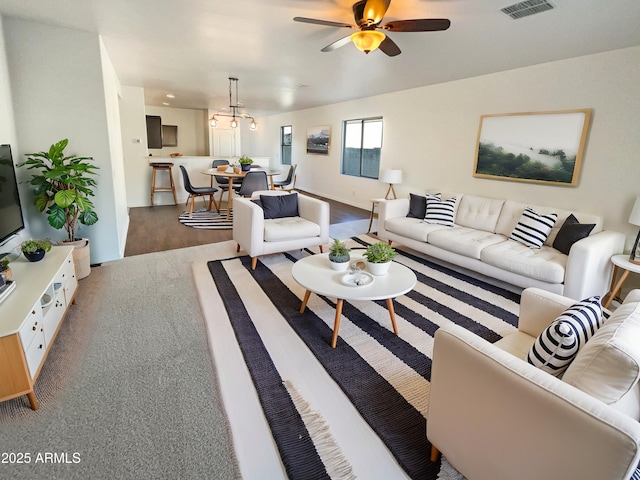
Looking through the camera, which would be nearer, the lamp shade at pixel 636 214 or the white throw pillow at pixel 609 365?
the white throw pillow at pixel 609 365

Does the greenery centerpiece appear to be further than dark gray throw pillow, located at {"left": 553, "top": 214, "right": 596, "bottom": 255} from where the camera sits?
No

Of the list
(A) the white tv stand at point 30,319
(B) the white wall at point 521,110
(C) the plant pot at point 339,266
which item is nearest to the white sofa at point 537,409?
(C) the plant pot at point 339,266

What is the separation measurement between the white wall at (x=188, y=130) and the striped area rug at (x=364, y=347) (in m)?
7.92

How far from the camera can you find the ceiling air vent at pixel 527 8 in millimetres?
2296

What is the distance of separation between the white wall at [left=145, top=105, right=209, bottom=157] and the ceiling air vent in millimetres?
9339

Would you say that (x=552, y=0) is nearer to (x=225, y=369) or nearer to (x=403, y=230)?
(x=403, y=230)

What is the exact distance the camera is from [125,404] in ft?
5.79

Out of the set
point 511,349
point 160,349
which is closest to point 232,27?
point 160,349

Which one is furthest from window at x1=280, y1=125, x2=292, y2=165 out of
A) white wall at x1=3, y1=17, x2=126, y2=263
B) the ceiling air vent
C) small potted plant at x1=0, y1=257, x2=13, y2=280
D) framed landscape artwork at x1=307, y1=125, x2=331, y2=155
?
small potted plant at x1=0, y1=257, x2=13, y2=280

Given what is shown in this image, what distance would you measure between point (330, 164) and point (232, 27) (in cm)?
524

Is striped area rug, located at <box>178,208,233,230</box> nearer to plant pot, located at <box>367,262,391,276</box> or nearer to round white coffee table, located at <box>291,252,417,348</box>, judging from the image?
round white coffee table, located at <box>291,252,417,348</box>

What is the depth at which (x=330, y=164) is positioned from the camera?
8117 millimetres

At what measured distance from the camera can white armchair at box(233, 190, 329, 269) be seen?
364 centimetres

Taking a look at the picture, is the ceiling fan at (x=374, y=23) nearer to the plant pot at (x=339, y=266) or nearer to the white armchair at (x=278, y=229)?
the plant pot at (x=339, y=266)
